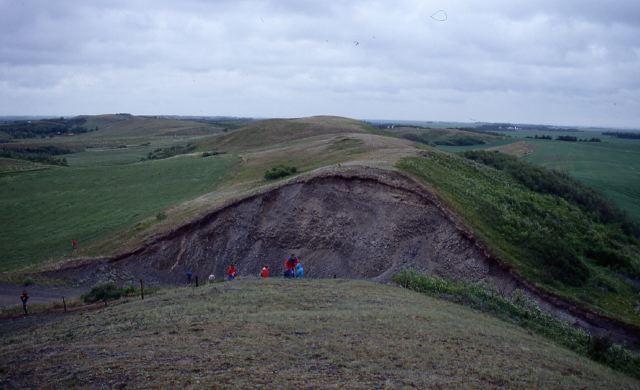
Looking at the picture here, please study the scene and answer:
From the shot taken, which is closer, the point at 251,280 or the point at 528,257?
the point at 251,280

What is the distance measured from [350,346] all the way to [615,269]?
19974 mm

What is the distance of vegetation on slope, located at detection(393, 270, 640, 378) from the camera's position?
14.7 metres

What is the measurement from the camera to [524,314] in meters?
17.6

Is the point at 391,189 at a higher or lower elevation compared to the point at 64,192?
higher

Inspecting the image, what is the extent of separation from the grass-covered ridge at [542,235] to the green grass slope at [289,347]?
24.0 ft

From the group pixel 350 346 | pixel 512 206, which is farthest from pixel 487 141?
pixel 350 346

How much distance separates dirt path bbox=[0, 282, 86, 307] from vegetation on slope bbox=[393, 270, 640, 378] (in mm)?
15775

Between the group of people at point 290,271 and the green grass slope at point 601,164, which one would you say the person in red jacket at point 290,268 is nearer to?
the group of people at point 290,271

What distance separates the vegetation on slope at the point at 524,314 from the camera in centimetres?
1471

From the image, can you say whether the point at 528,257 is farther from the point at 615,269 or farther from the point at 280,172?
the point at 280,172

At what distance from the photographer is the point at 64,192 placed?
47.8m

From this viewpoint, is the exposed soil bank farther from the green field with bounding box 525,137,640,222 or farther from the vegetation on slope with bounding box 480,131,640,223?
the green field with bounding box 525,137,640,222

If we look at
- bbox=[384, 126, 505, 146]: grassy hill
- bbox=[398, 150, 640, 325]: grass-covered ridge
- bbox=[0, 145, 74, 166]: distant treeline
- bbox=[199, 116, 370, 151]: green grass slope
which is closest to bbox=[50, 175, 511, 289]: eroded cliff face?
bbox=[398, 150, 640, 325]: grass-covered ridge

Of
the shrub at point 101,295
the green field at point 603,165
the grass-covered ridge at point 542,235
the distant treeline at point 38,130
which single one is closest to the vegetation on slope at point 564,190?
the grass-covered ridge at point 542,235
